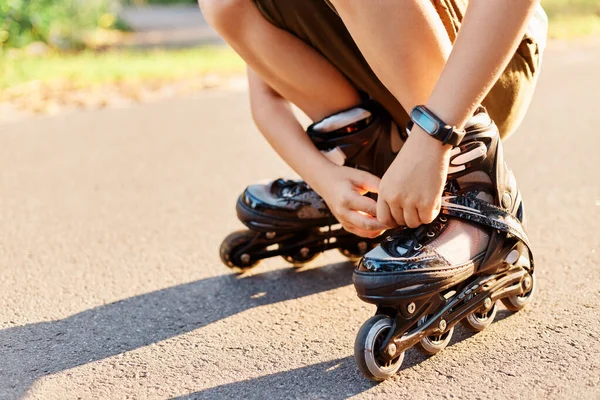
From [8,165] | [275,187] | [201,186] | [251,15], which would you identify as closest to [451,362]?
[275,187]

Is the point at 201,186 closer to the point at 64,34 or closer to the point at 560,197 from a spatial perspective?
the point at 560,197

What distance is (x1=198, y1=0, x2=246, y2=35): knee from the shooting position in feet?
6.15

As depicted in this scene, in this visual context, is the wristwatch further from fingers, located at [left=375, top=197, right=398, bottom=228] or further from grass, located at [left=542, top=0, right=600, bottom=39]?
grass, located at [left=542, top=0, right=600, bottom=39]

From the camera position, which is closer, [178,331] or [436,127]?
[436,127]

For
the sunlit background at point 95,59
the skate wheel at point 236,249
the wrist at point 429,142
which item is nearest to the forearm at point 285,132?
the skate wheel at point 236,249

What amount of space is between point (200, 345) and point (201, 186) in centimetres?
143

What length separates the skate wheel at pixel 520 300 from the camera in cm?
179

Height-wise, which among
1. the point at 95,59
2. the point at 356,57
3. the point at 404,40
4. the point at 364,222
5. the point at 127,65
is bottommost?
the point at 95,59

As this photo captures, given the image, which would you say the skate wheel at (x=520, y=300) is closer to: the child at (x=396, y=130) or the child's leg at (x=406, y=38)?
the child at (x=396, y=130)

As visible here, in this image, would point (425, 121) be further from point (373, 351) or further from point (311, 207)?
point (311, 207)

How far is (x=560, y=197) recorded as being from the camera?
9.08 ft

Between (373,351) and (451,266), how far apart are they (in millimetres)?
236

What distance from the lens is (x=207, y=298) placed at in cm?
201

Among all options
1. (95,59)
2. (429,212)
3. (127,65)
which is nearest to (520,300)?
(429,212)
